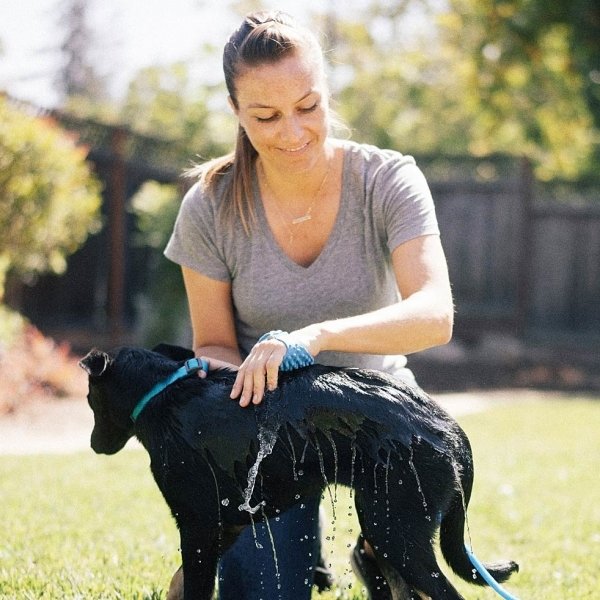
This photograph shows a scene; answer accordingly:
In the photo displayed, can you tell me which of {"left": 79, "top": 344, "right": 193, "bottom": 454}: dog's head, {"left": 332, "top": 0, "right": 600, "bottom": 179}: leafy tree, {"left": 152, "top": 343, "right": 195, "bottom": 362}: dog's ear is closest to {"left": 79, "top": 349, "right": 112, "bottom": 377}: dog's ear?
→ {"left": 79, "top": 344, "right": 193, "bottom": 454}: dog's head

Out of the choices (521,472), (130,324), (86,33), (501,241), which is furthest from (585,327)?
(86,33)

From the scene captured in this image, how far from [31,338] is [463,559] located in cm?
648

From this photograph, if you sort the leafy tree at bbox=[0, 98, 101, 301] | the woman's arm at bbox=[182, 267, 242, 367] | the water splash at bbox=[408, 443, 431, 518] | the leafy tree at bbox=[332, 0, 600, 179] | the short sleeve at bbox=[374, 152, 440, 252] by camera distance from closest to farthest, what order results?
the water splash at bbox=[408, 443, 431, 518], the short sleeve at bbox=[374, 152, 440, 252], the woman's arm at bbox=[182, 267, 242, 367], the leafy tree at bbox=[0, 98, 101, 301], the leafy tree at bbox=[332, 0, 600, 179]

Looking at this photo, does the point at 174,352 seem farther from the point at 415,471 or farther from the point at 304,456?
the point at 415,471

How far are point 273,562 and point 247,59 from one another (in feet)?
5.47

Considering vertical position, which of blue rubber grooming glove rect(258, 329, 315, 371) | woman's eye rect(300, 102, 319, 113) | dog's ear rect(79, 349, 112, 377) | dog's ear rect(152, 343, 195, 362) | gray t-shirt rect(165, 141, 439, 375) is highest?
woman's eye rect(300, 102, 319, 113)

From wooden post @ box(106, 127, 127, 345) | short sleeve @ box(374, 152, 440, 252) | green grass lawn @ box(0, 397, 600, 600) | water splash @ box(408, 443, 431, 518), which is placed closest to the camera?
water splash @ box(408, 443, 431, 518)

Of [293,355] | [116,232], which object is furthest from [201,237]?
[116,232]

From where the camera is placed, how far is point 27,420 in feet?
24.1

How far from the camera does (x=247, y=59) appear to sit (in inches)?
111

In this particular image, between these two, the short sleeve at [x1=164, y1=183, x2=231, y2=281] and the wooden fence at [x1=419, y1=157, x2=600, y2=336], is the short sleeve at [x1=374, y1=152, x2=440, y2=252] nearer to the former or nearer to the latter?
the short sleeve at [x1=164, y1=183, x2=231, y2=281]

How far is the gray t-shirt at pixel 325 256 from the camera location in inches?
123

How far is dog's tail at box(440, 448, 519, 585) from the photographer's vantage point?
2613 millimetres

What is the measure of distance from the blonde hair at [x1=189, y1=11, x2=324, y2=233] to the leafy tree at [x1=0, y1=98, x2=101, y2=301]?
4.70 metres
